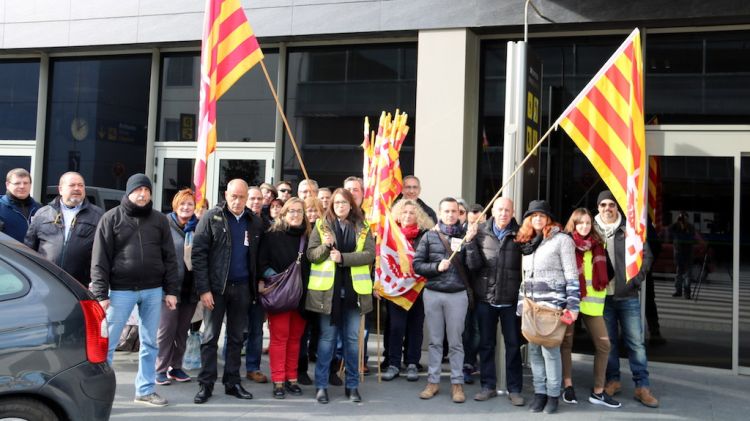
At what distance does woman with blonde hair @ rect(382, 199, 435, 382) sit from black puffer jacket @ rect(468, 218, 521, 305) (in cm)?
81

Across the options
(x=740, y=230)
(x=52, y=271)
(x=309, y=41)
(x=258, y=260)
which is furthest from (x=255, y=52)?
(x=740, y=230)

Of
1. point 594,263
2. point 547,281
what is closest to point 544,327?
point 547,281

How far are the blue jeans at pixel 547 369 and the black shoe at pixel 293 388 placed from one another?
2087 mm

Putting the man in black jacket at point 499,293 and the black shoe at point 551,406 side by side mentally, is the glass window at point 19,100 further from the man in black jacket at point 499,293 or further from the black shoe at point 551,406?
Answer: the black shoe at point 551,406

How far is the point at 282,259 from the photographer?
626 centimetres

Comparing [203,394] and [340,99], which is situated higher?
[340,99]

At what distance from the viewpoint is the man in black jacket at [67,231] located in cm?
601

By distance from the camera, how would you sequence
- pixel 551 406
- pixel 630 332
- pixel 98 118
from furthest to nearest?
1. pixel 98 118
2. pixel 630 332
3. pixel 551 406

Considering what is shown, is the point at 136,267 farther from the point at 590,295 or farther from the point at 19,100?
the point at 19,100

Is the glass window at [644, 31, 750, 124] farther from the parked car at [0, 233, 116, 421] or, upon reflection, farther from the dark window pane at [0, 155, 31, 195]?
the dark window pane at [0, 155, 31, 195]

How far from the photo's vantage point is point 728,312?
765 centimetres

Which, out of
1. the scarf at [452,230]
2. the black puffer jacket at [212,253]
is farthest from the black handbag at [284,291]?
the scarf at [452,230]

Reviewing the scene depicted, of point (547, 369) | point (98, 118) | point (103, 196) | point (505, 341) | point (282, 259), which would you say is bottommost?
point (547, 369)

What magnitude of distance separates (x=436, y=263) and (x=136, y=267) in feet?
8.41
